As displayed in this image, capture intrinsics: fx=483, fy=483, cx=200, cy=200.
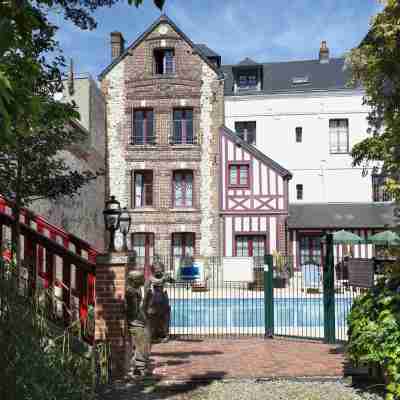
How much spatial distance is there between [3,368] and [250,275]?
1431 centimetres

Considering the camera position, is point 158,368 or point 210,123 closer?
point 158,368

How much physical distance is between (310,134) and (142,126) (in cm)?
794

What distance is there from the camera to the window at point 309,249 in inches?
831

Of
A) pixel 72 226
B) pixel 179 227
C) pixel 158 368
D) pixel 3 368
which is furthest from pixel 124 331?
pixel 179 227

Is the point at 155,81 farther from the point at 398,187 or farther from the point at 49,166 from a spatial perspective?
the point at 398,187

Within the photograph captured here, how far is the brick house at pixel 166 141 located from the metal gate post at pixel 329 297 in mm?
11140

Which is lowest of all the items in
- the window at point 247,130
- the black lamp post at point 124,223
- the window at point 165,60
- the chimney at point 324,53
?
the black lamp post at point 124,223

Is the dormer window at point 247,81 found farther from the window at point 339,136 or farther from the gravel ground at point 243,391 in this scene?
the gravel ground at point 243,391

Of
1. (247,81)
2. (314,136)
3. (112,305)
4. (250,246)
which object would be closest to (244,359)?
(112,305)

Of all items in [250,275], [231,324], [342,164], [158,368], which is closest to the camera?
[158,368]

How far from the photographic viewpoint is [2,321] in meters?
3.40

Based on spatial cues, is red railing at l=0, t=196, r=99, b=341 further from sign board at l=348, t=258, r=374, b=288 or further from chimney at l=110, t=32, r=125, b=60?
chimney at l=110, t=32, r=125, b=60

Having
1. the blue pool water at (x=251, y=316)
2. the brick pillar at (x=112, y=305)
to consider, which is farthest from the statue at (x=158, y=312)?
the brick pillar at (x=112, y=305)

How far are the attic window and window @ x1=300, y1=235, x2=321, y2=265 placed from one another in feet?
Result: 26.6
